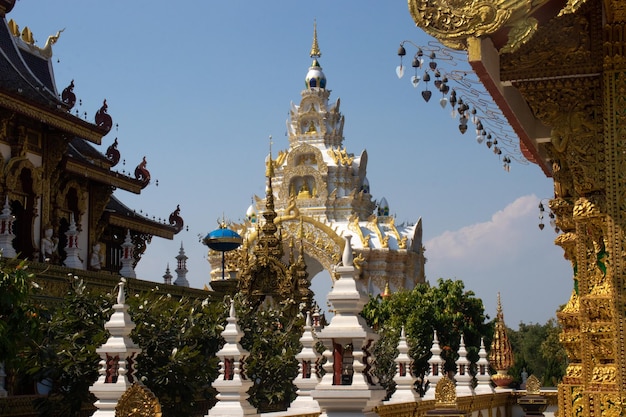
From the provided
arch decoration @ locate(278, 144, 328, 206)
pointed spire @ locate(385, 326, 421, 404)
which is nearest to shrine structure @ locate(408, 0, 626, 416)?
pointed spire @ locate(385, 326, 421, 404)

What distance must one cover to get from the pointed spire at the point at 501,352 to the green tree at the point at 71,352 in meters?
8.74

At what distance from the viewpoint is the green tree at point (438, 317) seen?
30.8 meters

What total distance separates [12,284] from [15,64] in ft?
45.3

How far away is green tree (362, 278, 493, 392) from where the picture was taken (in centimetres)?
3077

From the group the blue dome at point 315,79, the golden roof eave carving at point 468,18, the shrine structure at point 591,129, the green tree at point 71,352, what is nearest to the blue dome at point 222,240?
the green tree at point 71,352

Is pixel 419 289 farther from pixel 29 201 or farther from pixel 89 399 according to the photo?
pixel 89 399

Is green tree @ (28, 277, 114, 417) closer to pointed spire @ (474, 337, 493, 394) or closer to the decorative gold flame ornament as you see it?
the decorative gold flame ornament

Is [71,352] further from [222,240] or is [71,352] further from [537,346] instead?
[537,346]

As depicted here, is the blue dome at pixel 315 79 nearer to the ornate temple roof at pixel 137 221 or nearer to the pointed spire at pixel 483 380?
the ornate temple roof at pixel 137 221

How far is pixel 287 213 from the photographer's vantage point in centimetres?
5644

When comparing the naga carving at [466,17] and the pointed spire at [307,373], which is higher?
the naga carving at [466,17]

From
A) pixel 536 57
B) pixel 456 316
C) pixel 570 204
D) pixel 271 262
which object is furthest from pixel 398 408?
pixel 456 316

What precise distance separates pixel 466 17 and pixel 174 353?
8198 mm

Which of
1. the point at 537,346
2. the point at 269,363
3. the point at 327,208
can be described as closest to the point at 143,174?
the point at 269,363
